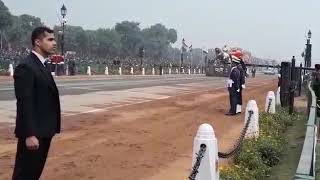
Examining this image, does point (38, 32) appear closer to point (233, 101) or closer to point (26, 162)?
point (26, 162)

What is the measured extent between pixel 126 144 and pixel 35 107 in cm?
593

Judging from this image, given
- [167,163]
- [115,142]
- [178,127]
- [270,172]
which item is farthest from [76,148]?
[178,127]

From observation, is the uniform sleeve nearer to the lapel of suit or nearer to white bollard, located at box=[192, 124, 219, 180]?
the lapel of suit

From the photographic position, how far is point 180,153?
10.5 meters

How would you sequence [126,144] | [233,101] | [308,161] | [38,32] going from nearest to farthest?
[38,32], [308,161], [126,144], [233,101]

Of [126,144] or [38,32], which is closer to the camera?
[38,32]

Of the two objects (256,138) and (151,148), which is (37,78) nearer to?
(151,148)

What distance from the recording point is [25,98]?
510 cm

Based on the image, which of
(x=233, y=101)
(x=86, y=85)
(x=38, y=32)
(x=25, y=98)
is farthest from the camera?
(x=86, y=85)

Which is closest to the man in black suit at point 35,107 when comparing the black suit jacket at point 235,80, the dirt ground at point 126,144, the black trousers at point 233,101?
the dirt ground at point 126,144

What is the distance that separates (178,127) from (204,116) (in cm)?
322


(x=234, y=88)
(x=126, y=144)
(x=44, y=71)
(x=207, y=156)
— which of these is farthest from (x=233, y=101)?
(x=44, y=71)

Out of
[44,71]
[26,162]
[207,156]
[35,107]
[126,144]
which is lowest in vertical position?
[126,144]

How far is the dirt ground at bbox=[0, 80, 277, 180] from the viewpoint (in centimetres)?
848
